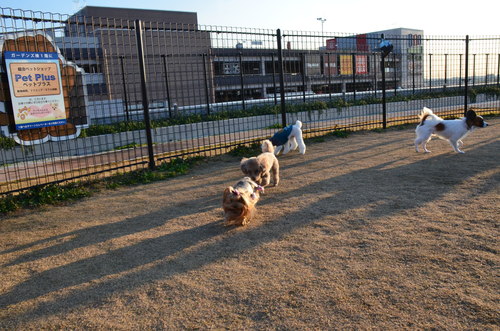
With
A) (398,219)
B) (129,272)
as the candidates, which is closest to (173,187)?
(129,272)

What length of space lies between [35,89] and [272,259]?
13.8 ft

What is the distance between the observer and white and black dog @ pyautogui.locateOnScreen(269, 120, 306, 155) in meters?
7.28

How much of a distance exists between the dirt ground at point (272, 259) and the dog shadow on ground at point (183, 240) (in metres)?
0.01

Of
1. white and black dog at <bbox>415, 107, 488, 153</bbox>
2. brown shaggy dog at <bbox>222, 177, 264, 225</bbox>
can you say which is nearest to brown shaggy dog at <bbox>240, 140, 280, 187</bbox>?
brown shaggy dog at <bbox>222, 177, 264, 225</bbox>

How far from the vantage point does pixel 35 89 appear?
534 centimetres

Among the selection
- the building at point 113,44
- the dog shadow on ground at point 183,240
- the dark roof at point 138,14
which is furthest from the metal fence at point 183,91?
the dark roof at point 138,14

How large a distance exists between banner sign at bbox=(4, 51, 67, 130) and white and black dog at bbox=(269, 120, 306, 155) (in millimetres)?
3608

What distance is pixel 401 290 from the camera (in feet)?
8.29

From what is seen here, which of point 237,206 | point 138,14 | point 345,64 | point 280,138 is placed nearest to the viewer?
point 237,206

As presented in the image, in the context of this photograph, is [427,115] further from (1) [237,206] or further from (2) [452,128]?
(1) [237,206]

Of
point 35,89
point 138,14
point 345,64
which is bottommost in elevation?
point 35,89

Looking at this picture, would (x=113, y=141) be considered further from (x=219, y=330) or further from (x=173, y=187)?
(x=219, y=330)

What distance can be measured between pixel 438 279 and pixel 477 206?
74.3 inches

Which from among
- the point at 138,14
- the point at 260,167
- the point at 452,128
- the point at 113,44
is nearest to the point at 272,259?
the point at 260,167
